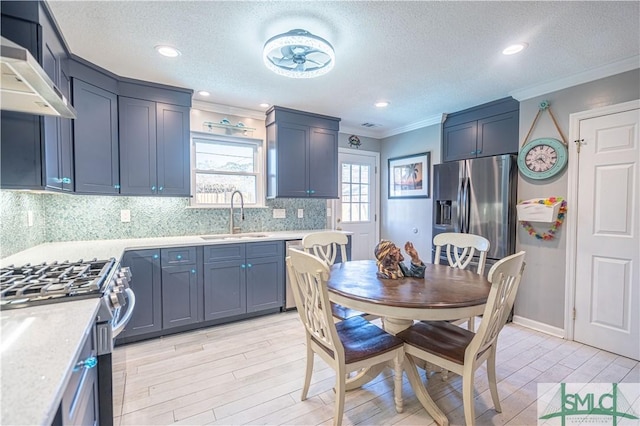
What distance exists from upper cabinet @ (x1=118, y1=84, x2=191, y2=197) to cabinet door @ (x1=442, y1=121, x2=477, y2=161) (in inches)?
125

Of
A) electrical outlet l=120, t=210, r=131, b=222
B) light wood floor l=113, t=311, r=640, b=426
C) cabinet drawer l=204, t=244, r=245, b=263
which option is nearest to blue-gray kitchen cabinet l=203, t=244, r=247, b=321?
cabinet drawer l=204, t=244, r=245, b=263

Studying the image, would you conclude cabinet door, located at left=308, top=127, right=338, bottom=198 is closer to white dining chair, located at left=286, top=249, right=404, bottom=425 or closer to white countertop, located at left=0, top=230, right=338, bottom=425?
white dining chair, located at left=286, top=249, right=404, bottom=425

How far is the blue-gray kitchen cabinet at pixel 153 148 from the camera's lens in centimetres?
287

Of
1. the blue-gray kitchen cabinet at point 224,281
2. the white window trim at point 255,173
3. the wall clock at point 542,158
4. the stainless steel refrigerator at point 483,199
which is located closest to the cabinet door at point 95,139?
the white window trim at point 255,173

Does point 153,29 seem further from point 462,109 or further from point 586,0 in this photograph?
point 462,109

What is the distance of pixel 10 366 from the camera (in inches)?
28.7

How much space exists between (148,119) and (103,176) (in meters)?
0.71

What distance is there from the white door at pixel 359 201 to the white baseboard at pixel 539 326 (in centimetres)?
216

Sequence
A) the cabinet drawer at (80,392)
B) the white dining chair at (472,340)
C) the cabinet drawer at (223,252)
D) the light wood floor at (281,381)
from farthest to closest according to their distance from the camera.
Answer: the cabinet drawer at (223,252)
the light wood floor at (281,381)
the white dining chair at (472,340)
the cabinet drawer at (80,392)

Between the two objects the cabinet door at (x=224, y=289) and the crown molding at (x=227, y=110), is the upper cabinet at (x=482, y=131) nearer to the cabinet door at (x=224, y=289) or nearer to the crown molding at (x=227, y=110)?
the crown molding at (x=227, y=110)

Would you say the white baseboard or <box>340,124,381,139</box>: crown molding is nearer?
the white baseboard

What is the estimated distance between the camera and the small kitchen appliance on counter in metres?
1.18

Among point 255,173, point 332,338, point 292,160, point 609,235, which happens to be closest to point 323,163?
point 292,160

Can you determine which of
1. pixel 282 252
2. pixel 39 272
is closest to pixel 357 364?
pixel 39 272
